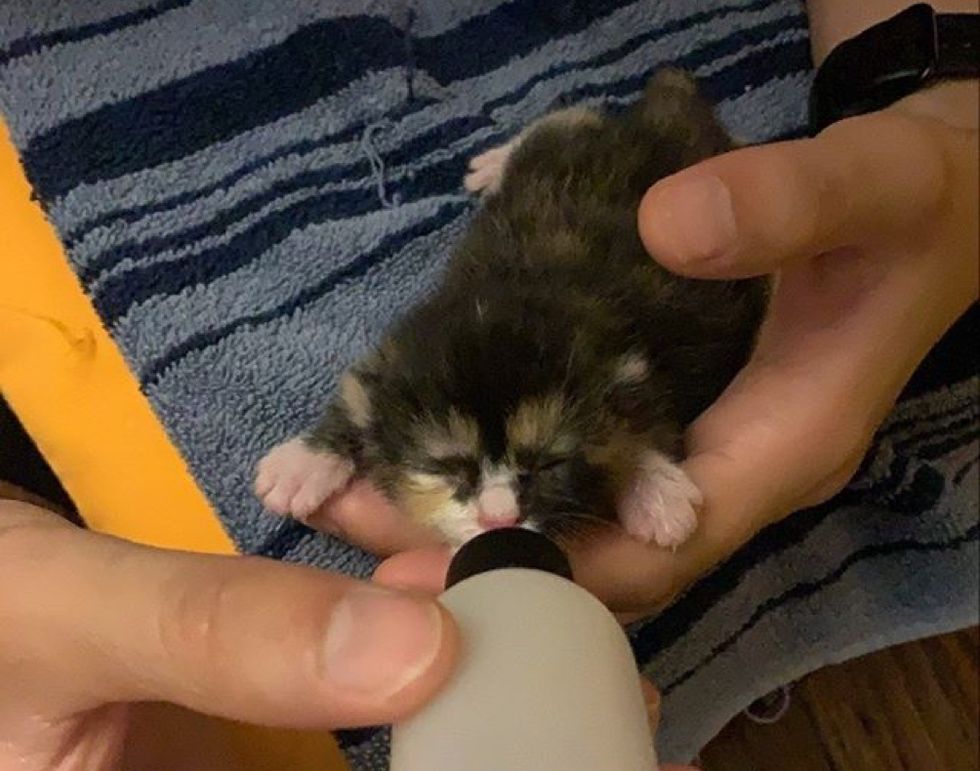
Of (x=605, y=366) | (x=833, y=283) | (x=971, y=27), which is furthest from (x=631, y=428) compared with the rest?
(x=971, y=27)

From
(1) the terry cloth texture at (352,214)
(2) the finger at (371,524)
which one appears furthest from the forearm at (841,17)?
(2) the finger at (371,524)

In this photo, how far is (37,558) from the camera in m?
0.54

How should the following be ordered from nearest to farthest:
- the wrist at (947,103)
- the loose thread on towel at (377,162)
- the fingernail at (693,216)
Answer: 1. the fingernail at (693,216)
2. the wrist at (947,103)
3. the loose thread on towel at (377,162)

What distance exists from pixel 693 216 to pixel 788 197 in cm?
6

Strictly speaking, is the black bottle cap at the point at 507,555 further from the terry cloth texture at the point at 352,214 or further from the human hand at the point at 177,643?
the terry cloth texture at the point at 352,214

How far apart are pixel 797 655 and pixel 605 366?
270 millimetres

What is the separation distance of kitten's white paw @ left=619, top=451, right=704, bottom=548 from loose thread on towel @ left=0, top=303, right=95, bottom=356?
34cm

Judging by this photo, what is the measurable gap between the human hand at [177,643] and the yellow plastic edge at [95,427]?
6.0 inches

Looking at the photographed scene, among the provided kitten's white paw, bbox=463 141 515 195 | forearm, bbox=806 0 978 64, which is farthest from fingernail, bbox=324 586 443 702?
forearm, bbox=806 0 978 64

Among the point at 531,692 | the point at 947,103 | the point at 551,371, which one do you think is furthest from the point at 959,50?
the point at 531,692

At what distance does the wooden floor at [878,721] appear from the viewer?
751 millimetres

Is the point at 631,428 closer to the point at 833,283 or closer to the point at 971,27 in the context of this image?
the point at 833,283

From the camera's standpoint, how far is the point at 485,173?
3.01 feet

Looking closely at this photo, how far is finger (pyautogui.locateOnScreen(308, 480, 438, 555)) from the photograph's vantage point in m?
0.77
